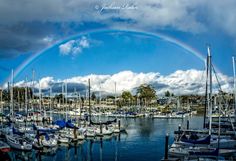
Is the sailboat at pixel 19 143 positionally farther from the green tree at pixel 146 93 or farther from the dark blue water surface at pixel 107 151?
the green tree at pixel 146 93

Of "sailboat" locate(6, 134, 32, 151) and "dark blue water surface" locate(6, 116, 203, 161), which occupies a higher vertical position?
"sailboat" locate(6, 134, 32, 151)

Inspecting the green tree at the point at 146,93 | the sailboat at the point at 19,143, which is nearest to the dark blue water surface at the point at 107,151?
the sailboat at the point at 19,143

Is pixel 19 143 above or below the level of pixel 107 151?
above

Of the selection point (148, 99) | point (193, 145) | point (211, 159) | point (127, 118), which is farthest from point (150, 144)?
point (148, 99)

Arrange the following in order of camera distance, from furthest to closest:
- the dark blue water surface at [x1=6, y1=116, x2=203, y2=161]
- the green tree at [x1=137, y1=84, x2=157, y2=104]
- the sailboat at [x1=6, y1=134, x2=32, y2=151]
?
the green tree at [x1=137, y1=84, x2=157, y2=104] → the sailboat at [x1=6, y1=134, x2=32, y2=151] → the dark blue water surface at [x1=6, y1=116, x2=203, y2=161]

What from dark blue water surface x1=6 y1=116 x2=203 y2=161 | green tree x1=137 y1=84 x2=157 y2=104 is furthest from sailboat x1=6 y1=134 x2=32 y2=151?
green tree x1=137 y1=84 x2=157 y2=104

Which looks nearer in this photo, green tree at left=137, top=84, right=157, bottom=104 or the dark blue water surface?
the dark blue water surface

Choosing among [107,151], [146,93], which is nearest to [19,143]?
[107,151]

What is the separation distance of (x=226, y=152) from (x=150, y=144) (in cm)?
2023

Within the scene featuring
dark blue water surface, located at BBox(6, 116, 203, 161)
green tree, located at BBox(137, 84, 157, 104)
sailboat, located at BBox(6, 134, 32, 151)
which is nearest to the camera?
dark blue water surface, located at BBox(6, 116, 203, 161)

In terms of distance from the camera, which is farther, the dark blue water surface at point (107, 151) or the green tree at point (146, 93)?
the green tree at point (146, 93)

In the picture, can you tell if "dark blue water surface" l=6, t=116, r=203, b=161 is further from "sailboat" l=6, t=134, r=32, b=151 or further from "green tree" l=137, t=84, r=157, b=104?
"green tree" l=137, t=84, r=157, b=104

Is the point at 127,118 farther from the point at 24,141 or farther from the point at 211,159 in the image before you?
the point at 211,159

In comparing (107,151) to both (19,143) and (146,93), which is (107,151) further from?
(146,93)
